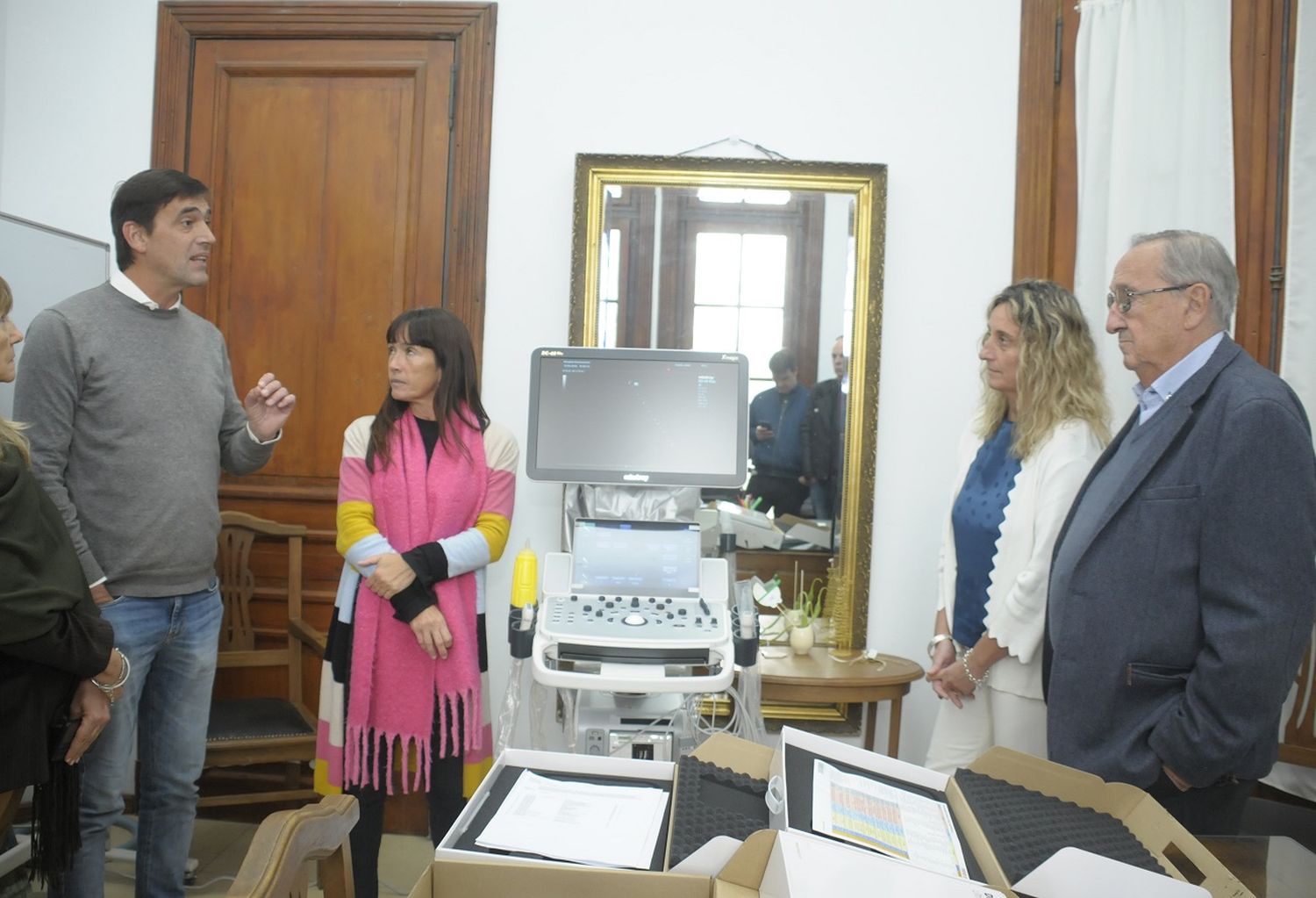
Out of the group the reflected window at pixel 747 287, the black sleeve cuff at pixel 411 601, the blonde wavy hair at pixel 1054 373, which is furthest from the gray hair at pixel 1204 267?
the black sleeve cuff at pixel 411 601

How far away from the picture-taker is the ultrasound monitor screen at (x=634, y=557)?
6.67 ft

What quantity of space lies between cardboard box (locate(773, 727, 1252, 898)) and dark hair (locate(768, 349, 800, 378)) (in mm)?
1792

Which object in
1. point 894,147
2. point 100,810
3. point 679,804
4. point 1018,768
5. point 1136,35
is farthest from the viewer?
point 894,147

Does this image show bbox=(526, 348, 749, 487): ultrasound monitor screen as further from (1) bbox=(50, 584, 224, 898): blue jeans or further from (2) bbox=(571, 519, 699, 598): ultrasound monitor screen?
(1) bbox=(50, 584, 224, 898): blue jeans

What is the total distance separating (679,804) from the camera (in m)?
0.95

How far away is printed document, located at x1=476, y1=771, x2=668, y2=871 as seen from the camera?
0.88m

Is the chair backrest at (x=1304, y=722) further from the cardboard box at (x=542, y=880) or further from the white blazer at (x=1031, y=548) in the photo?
the cardboard box at (x=542, y=880)

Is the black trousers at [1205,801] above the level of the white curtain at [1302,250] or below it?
below

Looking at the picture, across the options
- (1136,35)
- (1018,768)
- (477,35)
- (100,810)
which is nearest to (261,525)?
(100,810)

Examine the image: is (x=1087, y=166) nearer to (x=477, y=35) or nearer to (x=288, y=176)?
(x=477, y=35)

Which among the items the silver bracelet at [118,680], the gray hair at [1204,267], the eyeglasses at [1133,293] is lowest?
the silver bracelet at [118,680]

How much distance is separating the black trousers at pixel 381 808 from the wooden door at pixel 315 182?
785 millimetres

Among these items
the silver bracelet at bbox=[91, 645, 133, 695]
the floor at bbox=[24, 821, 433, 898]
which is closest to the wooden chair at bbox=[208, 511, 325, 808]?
the floor at bbox=[24, 821, 433, 898]

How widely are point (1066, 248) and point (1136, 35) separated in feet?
1.99
